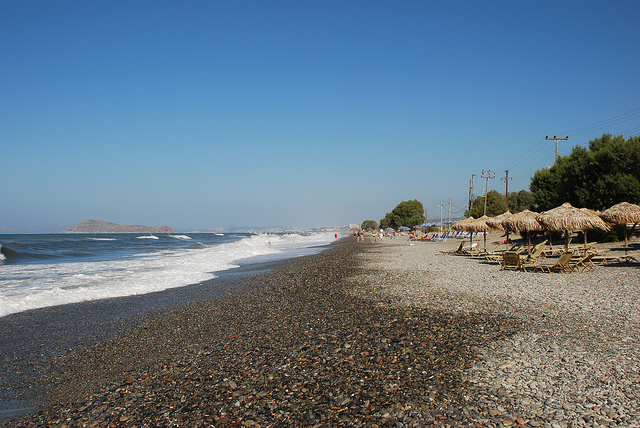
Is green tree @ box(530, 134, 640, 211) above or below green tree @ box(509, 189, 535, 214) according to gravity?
below

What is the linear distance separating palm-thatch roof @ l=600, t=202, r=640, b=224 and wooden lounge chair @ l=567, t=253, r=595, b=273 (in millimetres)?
3657

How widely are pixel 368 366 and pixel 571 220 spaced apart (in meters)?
13.6

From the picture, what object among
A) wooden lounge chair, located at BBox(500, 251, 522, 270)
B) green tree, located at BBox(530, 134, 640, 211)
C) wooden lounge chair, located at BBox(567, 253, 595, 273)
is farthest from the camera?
green tree, located at BBox(530, 134, 640, 211)

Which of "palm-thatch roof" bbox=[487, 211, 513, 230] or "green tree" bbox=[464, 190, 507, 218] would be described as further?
"green tree" bbox=[464, 190, 507, 218]

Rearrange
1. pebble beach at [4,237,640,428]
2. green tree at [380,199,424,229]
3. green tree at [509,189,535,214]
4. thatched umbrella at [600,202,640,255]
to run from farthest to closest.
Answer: green tree at [380,199,424,229] < green tree at [509,189,535,214] < thatched umbrella at [600,202,640,255] < pebble beach at [4,237,640,428]

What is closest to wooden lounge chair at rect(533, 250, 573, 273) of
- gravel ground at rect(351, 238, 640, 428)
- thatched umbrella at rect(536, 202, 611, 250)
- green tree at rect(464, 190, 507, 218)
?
gravel ground at rect(351, 238, 640, 428)

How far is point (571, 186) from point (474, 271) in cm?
1595

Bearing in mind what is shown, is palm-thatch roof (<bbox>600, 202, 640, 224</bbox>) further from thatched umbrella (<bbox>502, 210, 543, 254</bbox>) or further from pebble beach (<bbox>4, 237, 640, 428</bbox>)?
pebble beach (<bbox>4, 237, 640, 428</bbox>)

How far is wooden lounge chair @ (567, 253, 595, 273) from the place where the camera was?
12.6 metres

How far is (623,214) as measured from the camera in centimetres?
1538

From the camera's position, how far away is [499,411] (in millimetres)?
3812

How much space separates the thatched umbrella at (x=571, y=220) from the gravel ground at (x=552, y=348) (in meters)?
3.91

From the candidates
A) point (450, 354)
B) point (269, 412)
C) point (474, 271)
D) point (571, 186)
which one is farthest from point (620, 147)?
point (269, 412)

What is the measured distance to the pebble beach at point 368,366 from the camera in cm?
393
